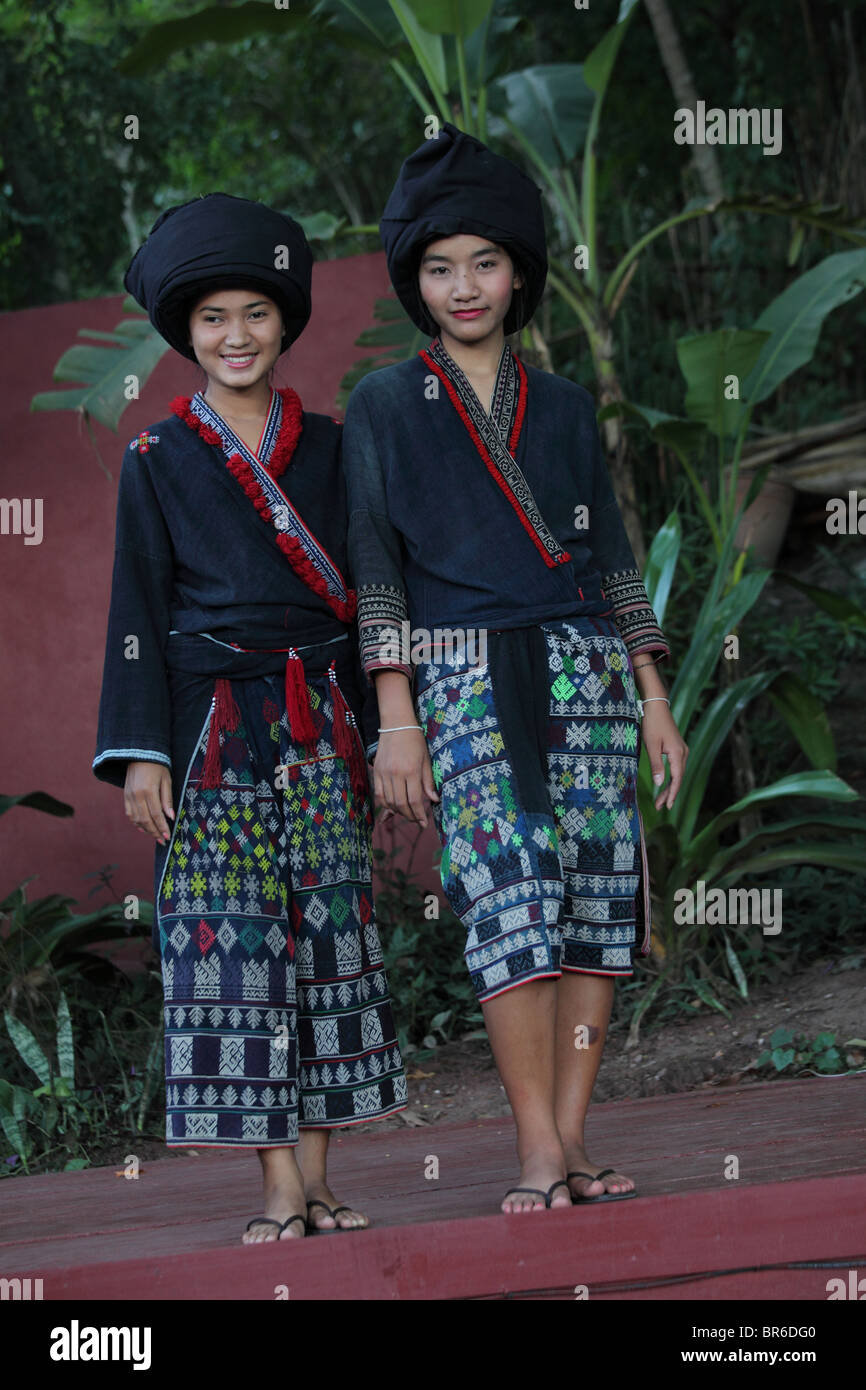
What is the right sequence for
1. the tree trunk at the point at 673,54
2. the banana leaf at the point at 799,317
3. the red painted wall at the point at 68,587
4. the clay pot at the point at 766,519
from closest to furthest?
the banana leaf at the point at 799,317 → the red painted wall at the point at 68,587 → the clay pot at the point at 766,519 → the tree trunk at the point at 673,54

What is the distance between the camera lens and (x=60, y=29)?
730cm

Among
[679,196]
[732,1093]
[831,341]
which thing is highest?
[679,196]

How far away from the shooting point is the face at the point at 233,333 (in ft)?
8.42

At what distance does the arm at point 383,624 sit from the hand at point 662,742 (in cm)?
46

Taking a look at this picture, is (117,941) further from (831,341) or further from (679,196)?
(679,196)

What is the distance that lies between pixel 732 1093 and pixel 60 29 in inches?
245

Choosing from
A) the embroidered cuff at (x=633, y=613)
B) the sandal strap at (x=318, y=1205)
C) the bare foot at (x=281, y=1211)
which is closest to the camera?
the bare foot at (x=281, y=1211)

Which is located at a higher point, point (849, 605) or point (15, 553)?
point (15, 553)

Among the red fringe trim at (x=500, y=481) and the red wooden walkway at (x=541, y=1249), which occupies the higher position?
the red fringe trim at (x=500, y=481)

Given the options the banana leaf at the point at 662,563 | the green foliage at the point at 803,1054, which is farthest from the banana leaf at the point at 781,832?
the banana leaf at the point at 662,563

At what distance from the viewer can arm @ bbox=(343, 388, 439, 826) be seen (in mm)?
2449

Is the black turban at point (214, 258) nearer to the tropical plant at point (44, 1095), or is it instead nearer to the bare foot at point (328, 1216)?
the bare foot at point (328, 1216)

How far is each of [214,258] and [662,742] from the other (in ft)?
3.87
